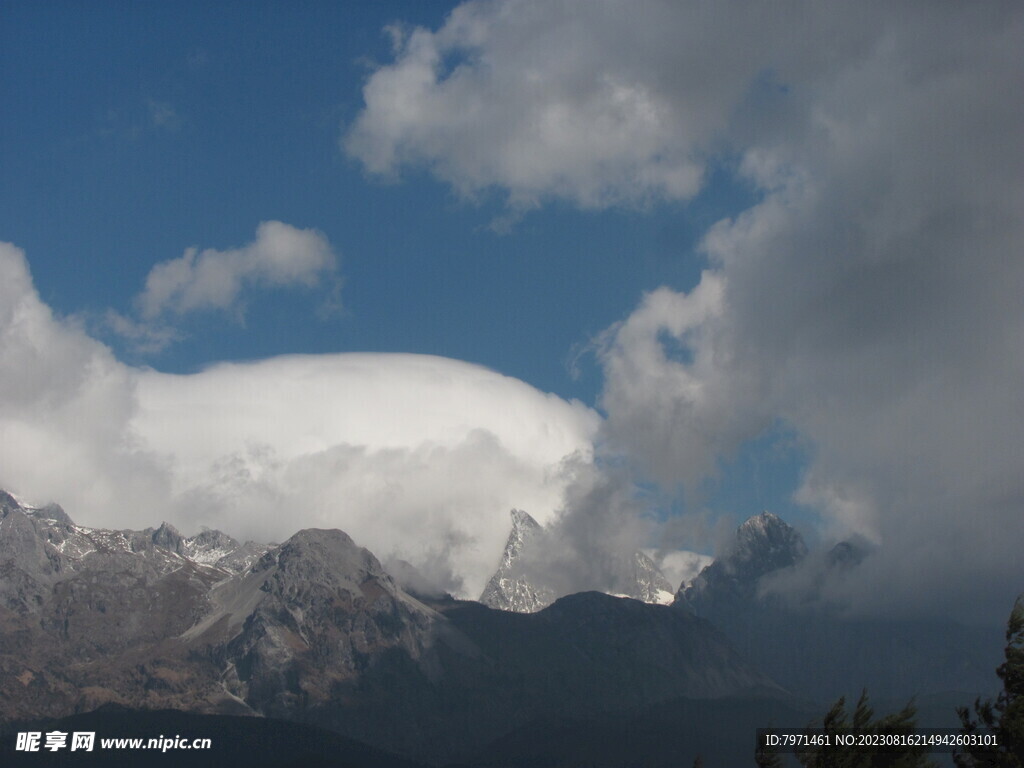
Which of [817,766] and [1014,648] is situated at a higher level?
[1014,648]

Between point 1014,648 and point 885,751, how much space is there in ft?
65.5

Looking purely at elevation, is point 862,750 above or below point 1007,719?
below

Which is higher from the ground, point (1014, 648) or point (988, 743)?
point (1014, 648)

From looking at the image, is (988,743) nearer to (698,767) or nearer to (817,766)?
(817,766)

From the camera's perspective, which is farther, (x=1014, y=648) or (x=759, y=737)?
(x=1014, y=648)

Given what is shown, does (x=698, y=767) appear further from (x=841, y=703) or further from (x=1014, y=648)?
(x=1014, y=648)

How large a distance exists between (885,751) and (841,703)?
19.0ft

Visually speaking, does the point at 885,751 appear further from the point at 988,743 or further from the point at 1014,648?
the point at 1014,648

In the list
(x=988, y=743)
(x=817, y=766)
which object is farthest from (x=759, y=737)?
(x=988, y=743)

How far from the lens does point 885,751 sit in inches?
4141

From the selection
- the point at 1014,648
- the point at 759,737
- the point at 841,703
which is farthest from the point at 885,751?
the point at 1014,648

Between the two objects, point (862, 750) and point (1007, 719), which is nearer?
point (862, 750)

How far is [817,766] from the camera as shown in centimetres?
10425

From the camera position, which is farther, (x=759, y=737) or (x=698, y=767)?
(x=698, y=767)
